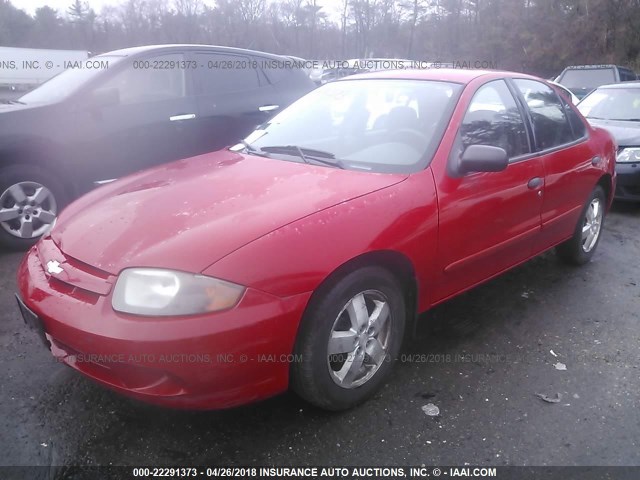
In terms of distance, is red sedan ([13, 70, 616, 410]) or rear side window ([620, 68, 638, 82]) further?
rear side window ([620, 68, 638, 82])

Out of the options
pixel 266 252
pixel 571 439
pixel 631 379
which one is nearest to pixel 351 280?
pixel 266 252

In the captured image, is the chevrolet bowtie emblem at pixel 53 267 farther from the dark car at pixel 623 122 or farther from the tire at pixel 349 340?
the dark car at pixel 623 122

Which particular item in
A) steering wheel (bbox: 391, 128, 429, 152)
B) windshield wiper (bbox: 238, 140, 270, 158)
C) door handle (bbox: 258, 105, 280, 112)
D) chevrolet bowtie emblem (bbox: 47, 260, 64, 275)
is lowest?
chevrolet bowtie emblem (bbox: 47, 260, 64, 275)

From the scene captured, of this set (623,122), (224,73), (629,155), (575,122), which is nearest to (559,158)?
(575,122)

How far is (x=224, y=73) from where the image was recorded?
5.57 metres

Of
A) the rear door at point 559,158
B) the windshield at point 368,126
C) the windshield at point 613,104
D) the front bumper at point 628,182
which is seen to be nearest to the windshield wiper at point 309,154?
the windshield at point 368,126

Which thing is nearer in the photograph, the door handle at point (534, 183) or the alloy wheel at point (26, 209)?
the door handle at point (534, 183)

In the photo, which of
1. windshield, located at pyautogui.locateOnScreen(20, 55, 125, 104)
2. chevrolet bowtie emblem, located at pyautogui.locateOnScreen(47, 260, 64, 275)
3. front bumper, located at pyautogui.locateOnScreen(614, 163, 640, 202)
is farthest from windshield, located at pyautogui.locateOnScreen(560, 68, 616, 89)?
chevrolet bowtie emblem, located at pyautogui.locateOnScreen(47, 260, 64, 275)

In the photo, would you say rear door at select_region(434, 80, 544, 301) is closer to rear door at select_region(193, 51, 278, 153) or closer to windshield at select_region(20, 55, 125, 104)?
rear door at select_region(193, 51, 278, 153)

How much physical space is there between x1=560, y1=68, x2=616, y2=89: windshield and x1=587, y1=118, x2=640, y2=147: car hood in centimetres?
805

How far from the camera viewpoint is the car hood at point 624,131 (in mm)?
5988

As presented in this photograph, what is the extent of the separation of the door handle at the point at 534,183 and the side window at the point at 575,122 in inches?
31.8

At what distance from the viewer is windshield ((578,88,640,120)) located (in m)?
6.93

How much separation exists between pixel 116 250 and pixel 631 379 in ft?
8.64
